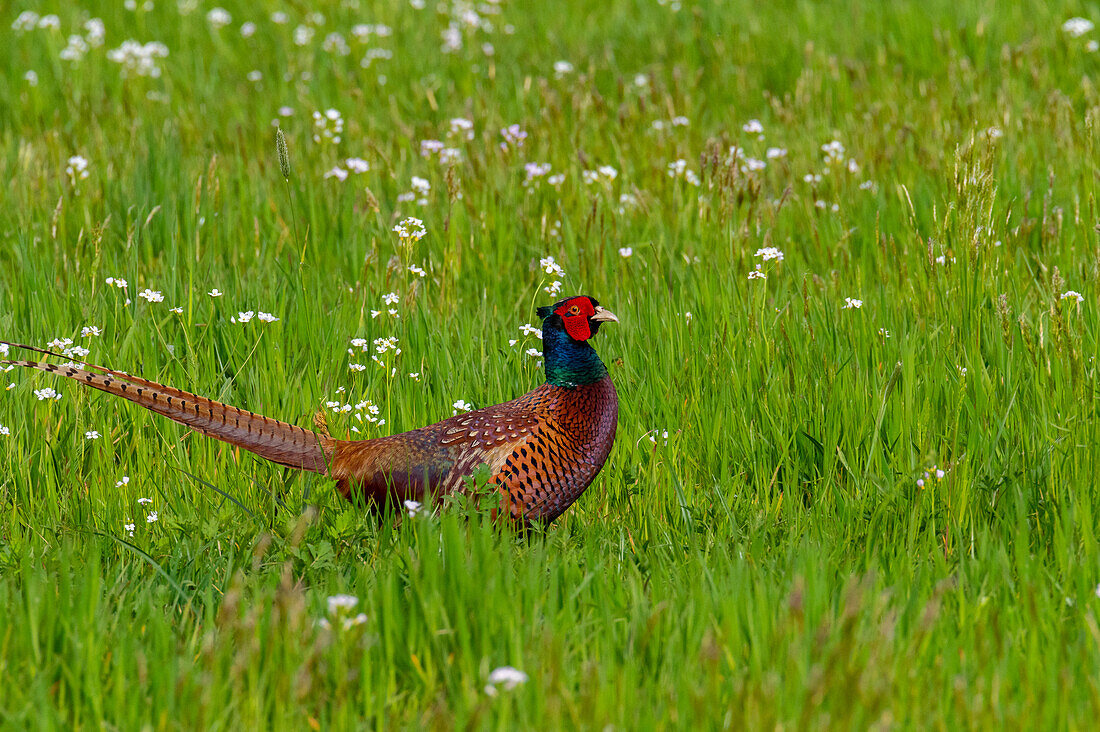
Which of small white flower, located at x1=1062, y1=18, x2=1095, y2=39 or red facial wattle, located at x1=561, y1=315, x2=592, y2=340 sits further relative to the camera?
small white flower, located at x1=1062, y1=18, x2=1095, y2=39

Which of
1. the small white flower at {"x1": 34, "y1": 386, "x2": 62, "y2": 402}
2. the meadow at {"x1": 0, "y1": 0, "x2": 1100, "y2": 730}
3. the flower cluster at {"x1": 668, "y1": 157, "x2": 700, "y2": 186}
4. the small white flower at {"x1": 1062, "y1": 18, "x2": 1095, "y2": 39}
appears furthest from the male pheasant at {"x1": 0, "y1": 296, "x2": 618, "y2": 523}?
the small white flower at {"x1": 1062, "y1": 18, "x2": 1095, "y2": 39}

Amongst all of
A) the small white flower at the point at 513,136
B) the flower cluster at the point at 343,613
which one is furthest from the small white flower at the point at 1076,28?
the flower cluster at the point at 343,613

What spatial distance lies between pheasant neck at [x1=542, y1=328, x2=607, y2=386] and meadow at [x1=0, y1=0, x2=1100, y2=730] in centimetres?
34

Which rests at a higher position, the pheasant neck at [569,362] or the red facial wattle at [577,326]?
the red facial wattle at [577,326]

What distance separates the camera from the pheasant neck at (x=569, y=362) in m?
3.75

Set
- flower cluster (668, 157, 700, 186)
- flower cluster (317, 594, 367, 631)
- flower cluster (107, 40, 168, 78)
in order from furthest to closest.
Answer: flower cluster (107, 40, 168, 78) < flower cluster (668, 157, 700, 186) < flower cluster (317, 594, 367, 631)

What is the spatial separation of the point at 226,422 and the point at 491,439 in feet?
2.72

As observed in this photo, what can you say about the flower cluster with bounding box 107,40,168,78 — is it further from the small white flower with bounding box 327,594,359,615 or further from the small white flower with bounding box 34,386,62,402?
the small white flower with bounding box 327,594,359,615

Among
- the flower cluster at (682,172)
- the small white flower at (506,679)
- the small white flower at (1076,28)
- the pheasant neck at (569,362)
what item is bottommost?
the small white flower at (506,679)

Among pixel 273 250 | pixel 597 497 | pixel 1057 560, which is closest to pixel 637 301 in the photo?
pixel 597 497

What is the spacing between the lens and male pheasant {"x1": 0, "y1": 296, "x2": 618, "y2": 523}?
11.6 feet

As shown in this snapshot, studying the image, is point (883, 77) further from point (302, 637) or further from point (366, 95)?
point (302, 637)

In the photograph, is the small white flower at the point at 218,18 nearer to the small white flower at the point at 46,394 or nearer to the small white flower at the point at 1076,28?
the small white flower at the point at 46,394

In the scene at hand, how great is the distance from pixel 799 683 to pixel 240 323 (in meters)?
3.09
